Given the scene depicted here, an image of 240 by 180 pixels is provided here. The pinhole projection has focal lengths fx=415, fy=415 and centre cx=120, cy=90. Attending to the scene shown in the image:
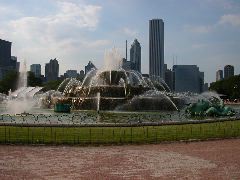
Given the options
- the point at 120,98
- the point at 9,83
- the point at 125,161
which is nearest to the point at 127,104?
the point at 120,98

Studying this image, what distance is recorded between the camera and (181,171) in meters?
21.3

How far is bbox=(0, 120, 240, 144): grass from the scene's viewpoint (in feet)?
100

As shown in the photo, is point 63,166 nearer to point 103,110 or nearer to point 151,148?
point 151,148

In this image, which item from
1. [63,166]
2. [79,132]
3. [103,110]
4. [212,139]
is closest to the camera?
[63,166]

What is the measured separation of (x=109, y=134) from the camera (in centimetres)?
3344

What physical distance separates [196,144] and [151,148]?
3851 millimetres

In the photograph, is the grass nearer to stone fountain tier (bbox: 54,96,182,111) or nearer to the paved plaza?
the paved plaza

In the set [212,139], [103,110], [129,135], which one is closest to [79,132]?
[129,135]

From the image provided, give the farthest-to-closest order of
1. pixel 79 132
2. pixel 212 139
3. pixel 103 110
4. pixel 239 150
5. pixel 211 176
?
1. pixel 103 110
2. pixel 79 132
3. pixel 212 139
4. pixel 239 150
5. pixel 211 176

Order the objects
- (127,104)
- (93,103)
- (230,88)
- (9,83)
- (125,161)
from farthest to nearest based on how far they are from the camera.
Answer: (230,88)
(9,83)
(93,103)
(127,104)
(125,161)

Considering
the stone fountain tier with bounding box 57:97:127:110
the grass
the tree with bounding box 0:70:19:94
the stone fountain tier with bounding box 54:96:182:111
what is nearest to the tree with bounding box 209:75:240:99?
the tree with bounding box 0:70:19:94

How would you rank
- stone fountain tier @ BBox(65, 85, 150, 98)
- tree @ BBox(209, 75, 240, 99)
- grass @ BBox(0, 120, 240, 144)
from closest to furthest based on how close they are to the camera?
1. grass @ BBox(0, 120, 240, 144)
2. stone fountain tier @ BBox(65, 85, 150, 98)
3. tree @ BBox(209, 75, 240, 99)

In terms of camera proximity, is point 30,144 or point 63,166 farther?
point 30,144

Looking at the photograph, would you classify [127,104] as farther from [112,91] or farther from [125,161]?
[125,161]
